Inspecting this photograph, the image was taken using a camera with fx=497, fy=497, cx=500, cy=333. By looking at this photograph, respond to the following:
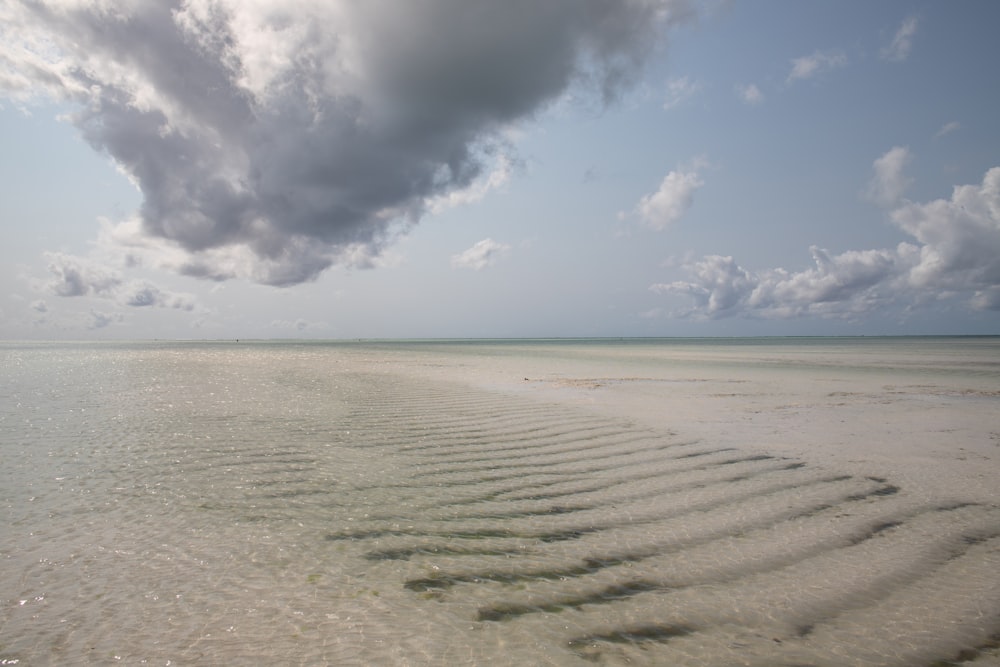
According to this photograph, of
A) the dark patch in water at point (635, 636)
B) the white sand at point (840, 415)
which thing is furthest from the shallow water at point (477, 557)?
the white sand at point (840, 415)

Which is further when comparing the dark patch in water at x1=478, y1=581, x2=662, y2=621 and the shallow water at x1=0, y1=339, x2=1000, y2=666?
the dark patch in water at x1=478, y1=581, x2=662, y2=621

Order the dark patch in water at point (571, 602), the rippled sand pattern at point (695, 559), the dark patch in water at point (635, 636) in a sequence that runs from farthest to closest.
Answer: the dark patch in water at point (571, 602) → the rippled sand pattern at point (695, 559) → the dark patch in water at point (635, 636)

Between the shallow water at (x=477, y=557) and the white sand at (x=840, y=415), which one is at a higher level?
the shallow water at (x=477, y=557)

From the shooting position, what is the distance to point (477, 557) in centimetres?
452

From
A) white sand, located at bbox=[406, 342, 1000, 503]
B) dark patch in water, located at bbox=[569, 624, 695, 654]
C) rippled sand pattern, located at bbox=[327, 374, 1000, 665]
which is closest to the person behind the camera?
dark patch in water, located at bbox=[569, 624, 695, 654]

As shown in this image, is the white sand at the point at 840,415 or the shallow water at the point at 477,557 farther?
the white sand at the point at 840,415

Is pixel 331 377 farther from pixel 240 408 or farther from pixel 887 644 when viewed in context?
pixel 887 644

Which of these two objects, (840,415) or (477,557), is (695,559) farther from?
(840,415)

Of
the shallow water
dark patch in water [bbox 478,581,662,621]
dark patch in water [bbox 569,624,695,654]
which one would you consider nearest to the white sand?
the shallow water

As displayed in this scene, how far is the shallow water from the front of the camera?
3.21m

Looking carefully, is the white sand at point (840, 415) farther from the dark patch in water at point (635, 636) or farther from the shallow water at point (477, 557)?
the dark patch in water at point (635, 636)

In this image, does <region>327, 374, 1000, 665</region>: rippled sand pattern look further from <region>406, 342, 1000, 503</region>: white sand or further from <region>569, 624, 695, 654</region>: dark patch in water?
<region>406, 342, 1000, 503</region>: white sand

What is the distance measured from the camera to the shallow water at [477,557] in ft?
10.5

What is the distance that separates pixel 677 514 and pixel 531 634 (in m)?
2.93
